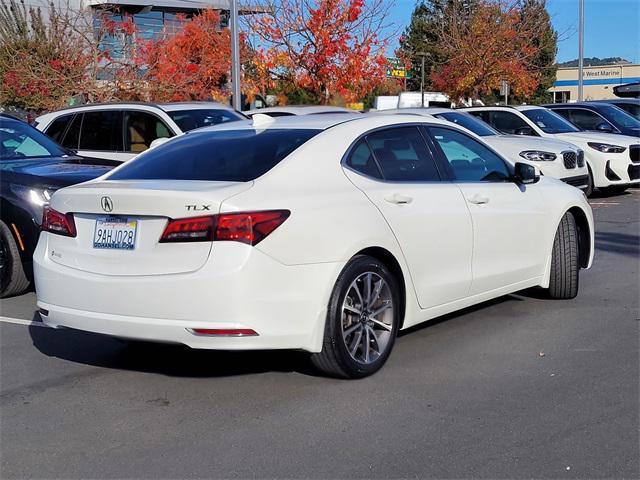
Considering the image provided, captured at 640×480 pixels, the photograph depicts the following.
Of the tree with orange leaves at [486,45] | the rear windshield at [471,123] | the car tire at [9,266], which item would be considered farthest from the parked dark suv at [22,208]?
the tree with orange leaves at [486,45]

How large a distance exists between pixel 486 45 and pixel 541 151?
2053 cm

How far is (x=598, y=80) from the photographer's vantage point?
245ft

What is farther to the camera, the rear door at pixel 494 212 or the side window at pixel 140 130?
the side window at pixel 140 130

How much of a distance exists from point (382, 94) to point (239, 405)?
44758 millimetres

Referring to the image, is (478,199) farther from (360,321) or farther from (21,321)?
(21,321)

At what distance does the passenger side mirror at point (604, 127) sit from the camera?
704 inches

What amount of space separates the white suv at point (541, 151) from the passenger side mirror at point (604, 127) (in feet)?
12.4

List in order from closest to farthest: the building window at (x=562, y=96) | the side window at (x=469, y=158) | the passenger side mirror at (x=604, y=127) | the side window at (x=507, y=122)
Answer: the side window at (x=469, y=158) → the side window at (x=507, y=122) → the passenger side mirror at (x=604, y=127) → the building window at (x=562, y=96)

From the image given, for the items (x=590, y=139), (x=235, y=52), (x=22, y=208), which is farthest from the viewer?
(x=235, y=52)

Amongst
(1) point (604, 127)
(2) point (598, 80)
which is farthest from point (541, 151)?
(2) point (598, 80)

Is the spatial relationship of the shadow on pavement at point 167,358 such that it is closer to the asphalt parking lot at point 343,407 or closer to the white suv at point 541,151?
the asphalt parking lot at point 343,407

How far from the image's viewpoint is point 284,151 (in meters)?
5.40

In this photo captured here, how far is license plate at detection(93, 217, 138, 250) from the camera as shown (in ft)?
16.2

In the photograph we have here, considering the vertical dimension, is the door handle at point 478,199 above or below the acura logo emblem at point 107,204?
below
